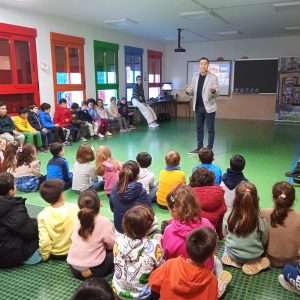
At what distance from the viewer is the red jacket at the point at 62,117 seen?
Answer: 728 centimetres

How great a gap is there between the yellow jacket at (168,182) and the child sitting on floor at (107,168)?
0.61 m

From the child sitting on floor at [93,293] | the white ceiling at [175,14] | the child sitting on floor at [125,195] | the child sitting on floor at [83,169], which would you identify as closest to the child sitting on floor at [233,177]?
the child sitting on floor at [125,195]

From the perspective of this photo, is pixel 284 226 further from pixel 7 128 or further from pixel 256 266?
pixel 7 128

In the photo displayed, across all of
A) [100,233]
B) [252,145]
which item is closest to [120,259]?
[100,233]

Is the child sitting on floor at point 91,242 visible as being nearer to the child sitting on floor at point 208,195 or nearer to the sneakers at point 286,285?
the child sitting on floor at point 208,195

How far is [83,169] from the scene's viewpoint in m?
3.69

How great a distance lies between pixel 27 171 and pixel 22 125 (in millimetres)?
2644

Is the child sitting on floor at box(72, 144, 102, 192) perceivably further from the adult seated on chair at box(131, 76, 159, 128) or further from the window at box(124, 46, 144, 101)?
the window at box(124, 46, 144, 101)

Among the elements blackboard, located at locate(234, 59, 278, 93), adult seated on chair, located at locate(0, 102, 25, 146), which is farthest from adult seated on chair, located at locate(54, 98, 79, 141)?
blackboard, located at locate(234, 59, 278, 93)

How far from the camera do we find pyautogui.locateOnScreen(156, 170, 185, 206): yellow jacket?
3.12 meters

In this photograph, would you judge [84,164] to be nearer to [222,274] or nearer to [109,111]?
[222,274]

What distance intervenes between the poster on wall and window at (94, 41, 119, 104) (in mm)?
5190

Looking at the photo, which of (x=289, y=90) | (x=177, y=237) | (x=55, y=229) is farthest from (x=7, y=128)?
(x=289, y=90)

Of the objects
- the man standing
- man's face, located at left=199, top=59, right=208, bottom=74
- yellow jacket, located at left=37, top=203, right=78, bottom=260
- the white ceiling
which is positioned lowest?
yellow jacket, located at left=37, top=203, right=78, bottom=260
